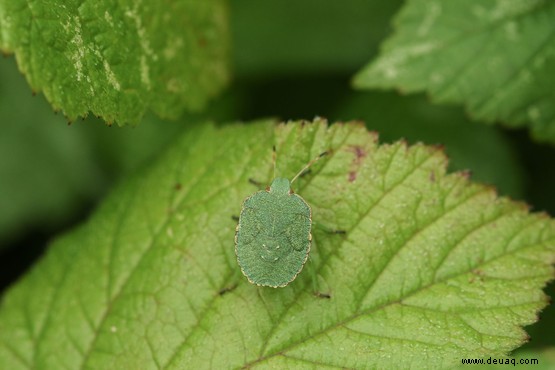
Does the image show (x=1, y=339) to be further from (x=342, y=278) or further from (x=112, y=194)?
(x=342, y=278)

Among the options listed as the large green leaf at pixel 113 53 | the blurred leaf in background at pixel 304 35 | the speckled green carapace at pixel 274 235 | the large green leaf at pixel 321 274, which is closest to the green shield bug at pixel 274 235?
the speckled green carapace at pixel 274 235

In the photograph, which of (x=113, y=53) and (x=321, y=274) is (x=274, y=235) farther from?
(x=113, y=53)

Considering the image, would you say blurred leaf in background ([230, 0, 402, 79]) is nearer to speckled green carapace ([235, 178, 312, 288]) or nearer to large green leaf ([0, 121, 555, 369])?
large green leaf ([0, 121, 555, 369])

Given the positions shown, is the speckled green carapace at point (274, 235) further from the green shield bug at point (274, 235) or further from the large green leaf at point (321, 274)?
the large green leaf at point (321, 274)

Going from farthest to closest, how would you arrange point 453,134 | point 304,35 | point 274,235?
point 304,35, point 453,134, point 274,235

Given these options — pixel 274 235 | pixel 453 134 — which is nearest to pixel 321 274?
pixel 274 235

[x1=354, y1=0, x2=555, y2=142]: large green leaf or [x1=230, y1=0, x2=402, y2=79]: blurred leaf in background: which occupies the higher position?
[x1=230, y1=0, x2=402, y2=79]: blurred leaf in background

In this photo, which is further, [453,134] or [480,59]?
[453,134]

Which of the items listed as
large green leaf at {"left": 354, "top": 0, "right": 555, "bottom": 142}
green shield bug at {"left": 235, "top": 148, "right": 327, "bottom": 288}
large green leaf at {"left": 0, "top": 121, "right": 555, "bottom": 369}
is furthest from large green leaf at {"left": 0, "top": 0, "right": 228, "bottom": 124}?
large green leaf at {"left": 354, "top": 0, "right": 555, "bottom": 142}
